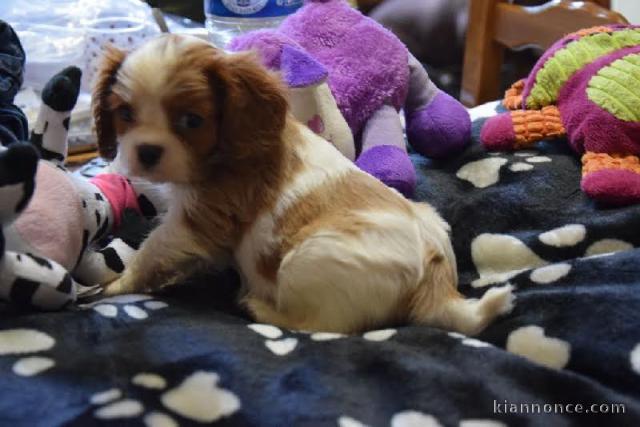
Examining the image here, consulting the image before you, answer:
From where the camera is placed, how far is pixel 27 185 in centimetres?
106

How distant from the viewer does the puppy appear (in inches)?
47.9

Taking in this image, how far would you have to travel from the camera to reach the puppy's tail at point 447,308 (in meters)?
1.25

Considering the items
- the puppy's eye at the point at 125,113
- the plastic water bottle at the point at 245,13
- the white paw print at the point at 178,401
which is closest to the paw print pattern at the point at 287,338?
the white paw print at the point at 178,401

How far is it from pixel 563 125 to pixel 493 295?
0.75m

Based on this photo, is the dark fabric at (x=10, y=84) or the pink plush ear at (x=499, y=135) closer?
the dark fabric at (x=10, y=84)

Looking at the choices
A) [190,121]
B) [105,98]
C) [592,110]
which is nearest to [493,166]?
[592,110]

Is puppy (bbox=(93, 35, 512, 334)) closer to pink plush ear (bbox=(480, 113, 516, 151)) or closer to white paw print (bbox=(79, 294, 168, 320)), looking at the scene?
white paw print (bbox=(79, 294, 168, 320))

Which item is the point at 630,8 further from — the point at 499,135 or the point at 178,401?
the point at 178,401

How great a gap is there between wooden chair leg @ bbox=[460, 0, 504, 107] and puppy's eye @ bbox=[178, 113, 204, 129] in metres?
1.45

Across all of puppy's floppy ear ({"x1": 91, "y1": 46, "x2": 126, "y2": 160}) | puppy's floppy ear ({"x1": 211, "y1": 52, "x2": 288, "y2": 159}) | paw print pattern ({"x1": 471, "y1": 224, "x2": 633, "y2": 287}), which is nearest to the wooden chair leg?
paw print pattern ({"x1": 471, "y1": 224, "x2": 633, "y2": 287})

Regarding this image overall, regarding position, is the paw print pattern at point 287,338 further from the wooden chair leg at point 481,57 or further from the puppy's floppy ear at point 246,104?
the wooden chair leg at point 481,57

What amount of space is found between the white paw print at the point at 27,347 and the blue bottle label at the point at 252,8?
1977 mm

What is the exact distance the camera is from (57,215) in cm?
127

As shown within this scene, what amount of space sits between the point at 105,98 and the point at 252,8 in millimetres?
1621
